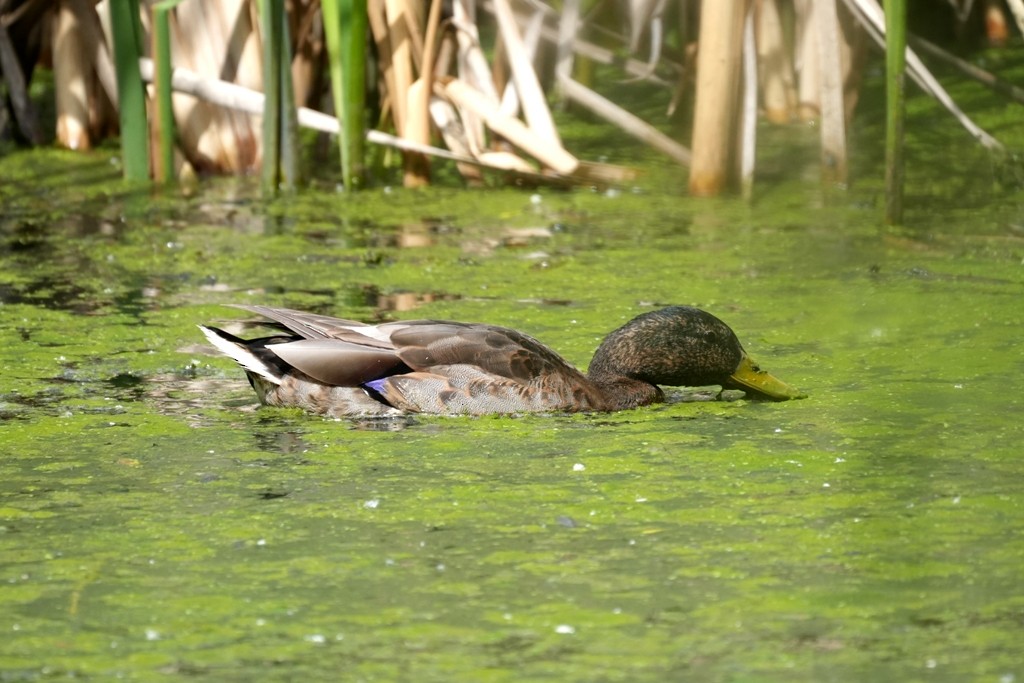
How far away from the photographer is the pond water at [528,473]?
3.37 metres

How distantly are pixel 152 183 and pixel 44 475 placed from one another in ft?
14.3

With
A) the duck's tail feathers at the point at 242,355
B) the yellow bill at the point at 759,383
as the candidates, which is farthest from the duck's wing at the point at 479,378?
the yellow bill at the point at 759,383

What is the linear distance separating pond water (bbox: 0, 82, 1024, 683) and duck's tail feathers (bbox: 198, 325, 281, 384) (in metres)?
0.13

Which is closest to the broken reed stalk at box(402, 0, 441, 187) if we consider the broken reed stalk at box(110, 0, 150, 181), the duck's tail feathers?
the broken reed stalk at box(110, 0, 150, 181)

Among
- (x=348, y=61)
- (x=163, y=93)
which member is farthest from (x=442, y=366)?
(x=163, y=93)

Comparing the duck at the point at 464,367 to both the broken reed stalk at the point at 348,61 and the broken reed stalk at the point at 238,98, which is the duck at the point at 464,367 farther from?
the broken reed stalk at the point at 238,98

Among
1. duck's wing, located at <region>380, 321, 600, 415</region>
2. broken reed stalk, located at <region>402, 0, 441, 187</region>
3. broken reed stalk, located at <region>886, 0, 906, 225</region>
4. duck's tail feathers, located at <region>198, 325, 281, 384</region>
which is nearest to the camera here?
duck's wing, located at <region>380, 321, 600, 415</region>

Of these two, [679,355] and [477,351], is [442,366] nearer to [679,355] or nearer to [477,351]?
[477,351]

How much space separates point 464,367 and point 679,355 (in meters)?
0.71

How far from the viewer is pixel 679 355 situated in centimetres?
548

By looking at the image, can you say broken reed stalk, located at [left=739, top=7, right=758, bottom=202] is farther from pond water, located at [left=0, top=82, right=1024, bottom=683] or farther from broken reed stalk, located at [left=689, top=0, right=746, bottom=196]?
pond water, located at [left=0, top=82, right=1024, bottom=683]

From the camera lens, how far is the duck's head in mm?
5414

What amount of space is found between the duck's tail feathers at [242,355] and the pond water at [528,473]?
13 centimetres

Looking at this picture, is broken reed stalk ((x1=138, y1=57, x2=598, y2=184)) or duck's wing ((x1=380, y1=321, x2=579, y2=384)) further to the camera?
broken reed stalk ((x1=138, y1=57, x2=598, y2=184))
